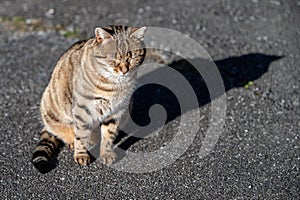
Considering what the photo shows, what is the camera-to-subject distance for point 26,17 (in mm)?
7387

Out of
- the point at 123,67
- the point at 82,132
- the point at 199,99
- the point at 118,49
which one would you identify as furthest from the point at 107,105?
the point at 199,99

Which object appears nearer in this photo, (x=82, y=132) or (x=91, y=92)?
(x=91, y=92)

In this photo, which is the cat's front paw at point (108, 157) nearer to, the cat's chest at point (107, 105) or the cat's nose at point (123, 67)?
the cat's chest at point (107, 105)

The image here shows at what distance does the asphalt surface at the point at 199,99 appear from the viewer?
4.67 m

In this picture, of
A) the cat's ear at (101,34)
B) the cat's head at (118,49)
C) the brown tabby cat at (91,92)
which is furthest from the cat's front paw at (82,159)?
the cat's ear at (101,34)

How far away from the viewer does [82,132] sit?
15.6ft

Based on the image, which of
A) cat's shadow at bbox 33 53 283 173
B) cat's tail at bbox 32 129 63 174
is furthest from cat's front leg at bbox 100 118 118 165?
cat's tail at bbox 32 129 63 174

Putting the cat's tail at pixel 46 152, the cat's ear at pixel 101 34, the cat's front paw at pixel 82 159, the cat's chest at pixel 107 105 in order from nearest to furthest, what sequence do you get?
1. the cat's ear at pixel 101 34
2. the cat's chest at pixel 107 105
3. the cat's tail at pixel 46 152
4. the cat's front paw at pixel 82 159

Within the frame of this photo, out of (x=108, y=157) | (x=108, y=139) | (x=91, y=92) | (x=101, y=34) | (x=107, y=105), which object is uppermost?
(x=101, y=34)

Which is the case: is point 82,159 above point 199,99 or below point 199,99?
above

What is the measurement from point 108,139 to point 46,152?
60 centimetres

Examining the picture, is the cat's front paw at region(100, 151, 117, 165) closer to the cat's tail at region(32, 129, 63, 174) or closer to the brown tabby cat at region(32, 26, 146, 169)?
the brown tabby cat at region(32, 26, 146, 169)

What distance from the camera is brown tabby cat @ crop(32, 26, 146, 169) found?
443cm

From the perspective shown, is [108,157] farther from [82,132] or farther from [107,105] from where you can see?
[107,105]
